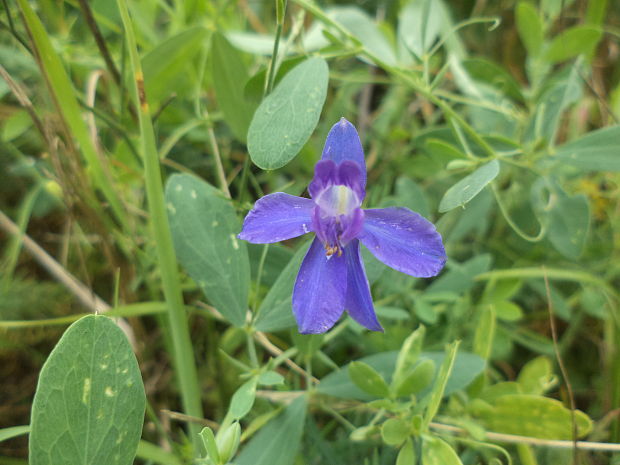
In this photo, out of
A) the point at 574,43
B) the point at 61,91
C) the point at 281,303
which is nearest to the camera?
the point at 281,303

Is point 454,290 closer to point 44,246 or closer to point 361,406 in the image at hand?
point 361,406

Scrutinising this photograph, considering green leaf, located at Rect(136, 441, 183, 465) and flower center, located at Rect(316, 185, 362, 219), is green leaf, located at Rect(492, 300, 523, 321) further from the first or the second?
green leaf, located at Rect(136, 441, 183, 465)

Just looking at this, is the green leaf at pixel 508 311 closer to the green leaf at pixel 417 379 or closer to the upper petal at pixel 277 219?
the green leaf at pixel 417 379

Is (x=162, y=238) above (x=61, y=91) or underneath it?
underneath

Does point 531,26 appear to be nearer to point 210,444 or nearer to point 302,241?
point 302,241

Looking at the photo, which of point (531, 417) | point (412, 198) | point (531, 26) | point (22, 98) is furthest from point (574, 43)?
point (22, 98)

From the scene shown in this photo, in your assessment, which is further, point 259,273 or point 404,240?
point 259,273

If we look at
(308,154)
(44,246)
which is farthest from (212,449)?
(44,246)
